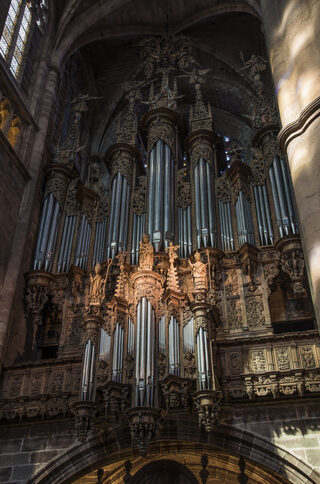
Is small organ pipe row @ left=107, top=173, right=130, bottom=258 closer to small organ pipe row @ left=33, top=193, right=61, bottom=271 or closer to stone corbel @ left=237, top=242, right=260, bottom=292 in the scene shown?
small organ pipe row @ left=33, top=193, right=61, bottom=271

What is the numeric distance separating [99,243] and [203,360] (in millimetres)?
5917

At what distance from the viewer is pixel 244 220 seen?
14.1 meters

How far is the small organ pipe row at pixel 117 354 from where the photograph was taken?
1059 centimetres

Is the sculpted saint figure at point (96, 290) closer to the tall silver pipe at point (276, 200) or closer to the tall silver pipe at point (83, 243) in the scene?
the tall silver pipe at point (83, 243)

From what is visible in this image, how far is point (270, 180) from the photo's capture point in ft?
48.5

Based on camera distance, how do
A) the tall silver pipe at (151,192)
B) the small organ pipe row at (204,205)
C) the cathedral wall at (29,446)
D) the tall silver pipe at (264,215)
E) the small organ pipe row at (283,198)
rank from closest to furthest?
the cathedral wall at (29,446) < the small organ pipe row at (283,198) < the tall silver pipe at (264,215) < the small organ pipe row at (204,205) < the tall silver pipe at (151,192)

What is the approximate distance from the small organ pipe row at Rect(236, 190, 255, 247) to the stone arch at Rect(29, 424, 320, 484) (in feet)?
16.5

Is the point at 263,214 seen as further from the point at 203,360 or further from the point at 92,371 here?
the point at 92,371

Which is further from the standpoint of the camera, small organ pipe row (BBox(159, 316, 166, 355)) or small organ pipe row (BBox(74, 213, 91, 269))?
small organ pipe row (BBox(74, 213, 91, 269))

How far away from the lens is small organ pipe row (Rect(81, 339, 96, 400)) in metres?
10.4

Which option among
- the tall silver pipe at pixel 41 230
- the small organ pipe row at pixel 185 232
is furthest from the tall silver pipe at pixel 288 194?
the tall silver pipe at pixel 41 230

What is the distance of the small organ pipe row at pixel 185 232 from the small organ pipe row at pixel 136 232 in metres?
1.11

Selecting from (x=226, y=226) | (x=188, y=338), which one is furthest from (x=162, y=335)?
(x=226, y=226)

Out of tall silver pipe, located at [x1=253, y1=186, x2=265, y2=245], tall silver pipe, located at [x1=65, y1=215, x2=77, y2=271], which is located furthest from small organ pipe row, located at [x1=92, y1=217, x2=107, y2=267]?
tall silver pipe, located at [x1=253, y1=186, x2=265, y2=245]
